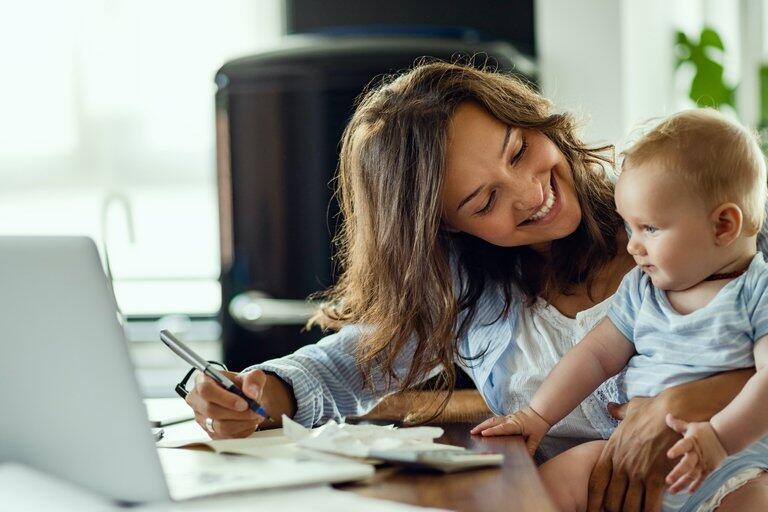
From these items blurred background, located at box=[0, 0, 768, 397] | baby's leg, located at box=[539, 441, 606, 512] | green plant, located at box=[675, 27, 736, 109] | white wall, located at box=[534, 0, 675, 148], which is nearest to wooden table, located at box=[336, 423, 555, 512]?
baby's leg, located at box=[539, 441, 606, 512]

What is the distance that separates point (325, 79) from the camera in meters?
3.05

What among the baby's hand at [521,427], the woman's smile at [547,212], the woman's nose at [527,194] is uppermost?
the woman's nose at [527,194]

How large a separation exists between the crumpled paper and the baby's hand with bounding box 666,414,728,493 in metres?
0.25

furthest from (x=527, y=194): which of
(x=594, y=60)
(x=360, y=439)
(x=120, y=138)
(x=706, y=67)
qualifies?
(x=120, y=138)

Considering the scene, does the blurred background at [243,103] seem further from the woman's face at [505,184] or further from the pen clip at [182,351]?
the pen clip at [182,351]

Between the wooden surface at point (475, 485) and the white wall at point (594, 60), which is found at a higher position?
the white wall at point (594, 60)

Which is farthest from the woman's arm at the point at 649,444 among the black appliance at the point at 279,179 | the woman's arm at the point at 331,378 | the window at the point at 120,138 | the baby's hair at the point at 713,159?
the window at the point at 120,138

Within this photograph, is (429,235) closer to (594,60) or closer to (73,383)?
(73,383)

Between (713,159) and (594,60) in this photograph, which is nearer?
(713,159)

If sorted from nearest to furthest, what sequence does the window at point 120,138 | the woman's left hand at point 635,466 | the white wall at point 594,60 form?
the woman's left hand at point 635,466 < the white wall at point 594,60 < the window at point 120,138

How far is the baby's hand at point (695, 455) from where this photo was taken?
114cm

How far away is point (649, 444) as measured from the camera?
4.09 feet

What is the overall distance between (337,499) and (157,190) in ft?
10.4

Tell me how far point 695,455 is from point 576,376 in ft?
0.96
